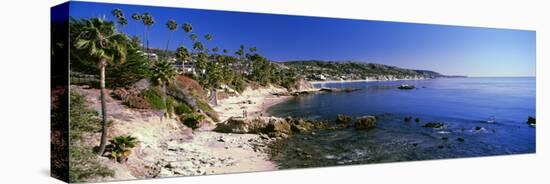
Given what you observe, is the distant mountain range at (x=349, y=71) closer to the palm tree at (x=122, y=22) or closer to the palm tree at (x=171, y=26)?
the palm tree at (x=171, y=26)

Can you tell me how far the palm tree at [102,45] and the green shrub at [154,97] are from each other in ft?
2.87

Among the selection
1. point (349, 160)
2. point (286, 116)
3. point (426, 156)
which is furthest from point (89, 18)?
point (426, 156)

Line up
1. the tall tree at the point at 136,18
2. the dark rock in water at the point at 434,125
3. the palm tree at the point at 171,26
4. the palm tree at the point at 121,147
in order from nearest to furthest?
the palm tree at the point at 121,147, the tall tree at the point at 136,18, the palm tree at the point at 171,26, the dark rock in water at the point at 434,125

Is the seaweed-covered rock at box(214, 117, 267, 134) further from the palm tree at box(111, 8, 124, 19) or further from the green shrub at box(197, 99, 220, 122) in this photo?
the palm tree at box(111, 8, 124, 19)

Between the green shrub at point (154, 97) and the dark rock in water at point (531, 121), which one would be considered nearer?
the green shrub at point (154, 97)

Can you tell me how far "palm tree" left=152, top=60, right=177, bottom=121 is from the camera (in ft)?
41.8

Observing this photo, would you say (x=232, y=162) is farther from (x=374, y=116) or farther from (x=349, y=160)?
(x=374, y=116)

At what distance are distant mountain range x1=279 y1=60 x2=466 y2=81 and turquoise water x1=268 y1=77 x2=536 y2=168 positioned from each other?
208 millimetres

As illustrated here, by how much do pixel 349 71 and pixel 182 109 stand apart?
4573 millimetres

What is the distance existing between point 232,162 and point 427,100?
597cm

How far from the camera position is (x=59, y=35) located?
12.0 meters

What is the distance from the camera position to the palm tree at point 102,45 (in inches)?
457

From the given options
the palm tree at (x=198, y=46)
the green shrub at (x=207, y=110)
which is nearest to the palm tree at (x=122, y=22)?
the palm tree at (x=198, y=46)

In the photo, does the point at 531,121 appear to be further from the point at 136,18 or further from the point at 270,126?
the point at 136,18
